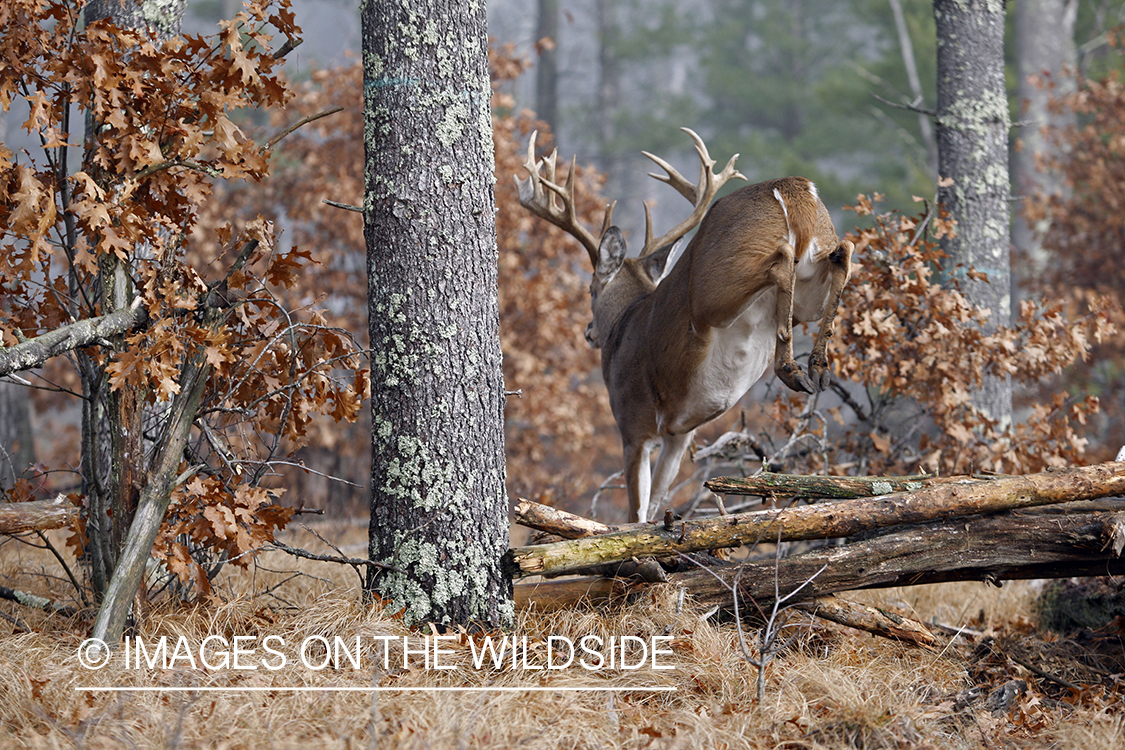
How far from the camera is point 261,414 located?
421cm

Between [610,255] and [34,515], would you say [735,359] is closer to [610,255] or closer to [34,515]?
[610,255]

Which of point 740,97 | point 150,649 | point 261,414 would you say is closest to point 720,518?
point 261,414

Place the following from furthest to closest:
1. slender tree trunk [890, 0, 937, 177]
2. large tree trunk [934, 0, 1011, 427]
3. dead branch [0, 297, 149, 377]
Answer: slender tree trunk [890, 0, 937, 177] → large tree trunk [934, 0, 1011, 427] → dead branch [0, 297, 149, 377]


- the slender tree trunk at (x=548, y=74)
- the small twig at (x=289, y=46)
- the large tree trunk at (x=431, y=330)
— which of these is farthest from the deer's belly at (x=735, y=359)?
the slender tree trunk at (x=548, y=74)

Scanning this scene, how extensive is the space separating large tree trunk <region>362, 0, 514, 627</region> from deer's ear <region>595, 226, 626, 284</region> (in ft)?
8.08

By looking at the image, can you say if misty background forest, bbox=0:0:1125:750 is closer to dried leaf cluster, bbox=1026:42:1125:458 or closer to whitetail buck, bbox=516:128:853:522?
whitetail buck, bbox=516:128:853:522

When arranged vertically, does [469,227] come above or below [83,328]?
above

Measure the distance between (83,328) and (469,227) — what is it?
1.56 metres

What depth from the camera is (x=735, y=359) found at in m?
4.77

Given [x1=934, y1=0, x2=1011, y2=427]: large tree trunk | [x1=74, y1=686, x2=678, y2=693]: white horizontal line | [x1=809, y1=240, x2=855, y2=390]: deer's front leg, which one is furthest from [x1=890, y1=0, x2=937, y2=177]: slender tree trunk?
[x1=74, y1=686, x2=678, y2=693]: white horizontal line

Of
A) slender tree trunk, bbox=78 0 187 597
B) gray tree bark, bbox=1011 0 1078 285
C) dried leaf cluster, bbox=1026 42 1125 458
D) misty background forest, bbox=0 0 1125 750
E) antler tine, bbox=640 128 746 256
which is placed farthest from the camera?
gray tree bark, bbox=1011 0 1078 285

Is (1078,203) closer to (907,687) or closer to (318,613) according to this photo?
(907,687)

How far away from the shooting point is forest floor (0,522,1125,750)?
3.02 metres

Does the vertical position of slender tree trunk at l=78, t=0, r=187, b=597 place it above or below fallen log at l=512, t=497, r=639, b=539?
above
